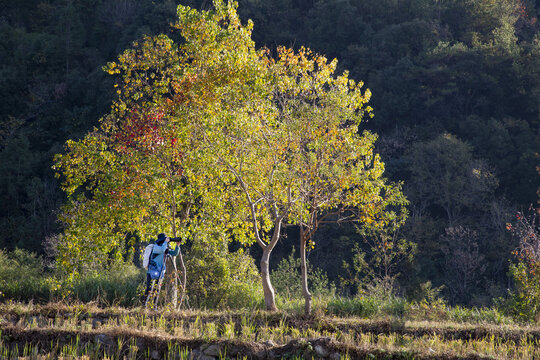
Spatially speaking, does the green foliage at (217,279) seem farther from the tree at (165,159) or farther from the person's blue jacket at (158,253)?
the person's blue jacket at (158,253)

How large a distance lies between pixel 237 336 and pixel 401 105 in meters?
34.6

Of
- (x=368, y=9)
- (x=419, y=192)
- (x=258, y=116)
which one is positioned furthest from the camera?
(x=368, y=9)

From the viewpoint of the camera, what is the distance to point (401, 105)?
40625 mm

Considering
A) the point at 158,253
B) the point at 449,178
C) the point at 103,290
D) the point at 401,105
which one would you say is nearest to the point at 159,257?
the point at 158,253

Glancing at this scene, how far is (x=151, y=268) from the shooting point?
9398 millimetres

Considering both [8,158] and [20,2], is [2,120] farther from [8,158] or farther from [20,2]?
[20,2]

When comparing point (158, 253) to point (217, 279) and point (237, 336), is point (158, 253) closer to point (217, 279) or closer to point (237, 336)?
point (237, 336)

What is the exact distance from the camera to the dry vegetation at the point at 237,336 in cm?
766

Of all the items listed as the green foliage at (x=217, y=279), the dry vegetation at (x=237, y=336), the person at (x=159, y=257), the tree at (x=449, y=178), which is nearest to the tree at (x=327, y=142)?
the dry vegetation at (x=237, y=336)

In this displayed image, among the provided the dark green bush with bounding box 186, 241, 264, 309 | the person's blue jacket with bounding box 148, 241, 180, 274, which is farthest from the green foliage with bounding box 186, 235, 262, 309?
the person's blue jacket with bounding box 148, 241, 180, 274

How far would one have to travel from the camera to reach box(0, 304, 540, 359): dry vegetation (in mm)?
7660

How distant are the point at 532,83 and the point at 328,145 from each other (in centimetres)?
3355

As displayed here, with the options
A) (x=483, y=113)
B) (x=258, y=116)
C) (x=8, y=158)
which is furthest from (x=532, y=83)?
(x=8, y=158)

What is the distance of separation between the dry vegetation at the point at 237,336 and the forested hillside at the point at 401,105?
20.4 metres
